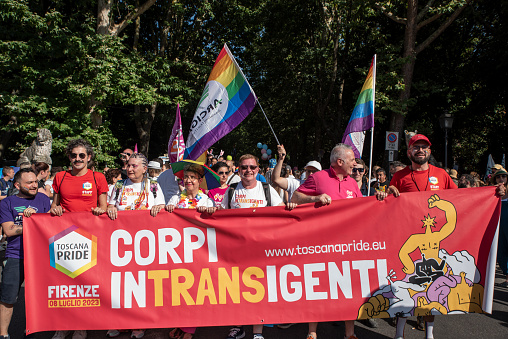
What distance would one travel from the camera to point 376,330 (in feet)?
14.5

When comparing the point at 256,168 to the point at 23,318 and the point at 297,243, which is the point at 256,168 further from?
the point at 23,318

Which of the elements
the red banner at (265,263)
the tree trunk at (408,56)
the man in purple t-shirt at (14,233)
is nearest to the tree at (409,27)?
the tree trunk at (408,56)

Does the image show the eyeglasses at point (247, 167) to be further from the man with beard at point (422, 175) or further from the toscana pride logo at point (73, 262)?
the toscana pride logo at point (73, 262)

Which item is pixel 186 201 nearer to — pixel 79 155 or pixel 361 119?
pixel 79 155

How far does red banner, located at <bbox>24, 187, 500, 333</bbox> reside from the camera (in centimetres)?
388

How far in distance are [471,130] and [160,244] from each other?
A: 2162 cm

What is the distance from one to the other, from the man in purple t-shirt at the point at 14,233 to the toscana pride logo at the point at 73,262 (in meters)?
0.32

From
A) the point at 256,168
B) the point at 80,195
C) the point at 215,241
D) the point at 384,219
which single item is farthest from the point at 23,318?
the point at 384,219

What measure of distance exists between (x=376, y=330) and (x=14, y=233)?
4.01 metres

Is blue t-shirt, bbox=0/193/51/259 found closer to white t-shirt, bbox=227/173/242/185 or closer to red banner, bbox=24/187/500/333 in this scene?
red banner, bbox=24/187/500/333

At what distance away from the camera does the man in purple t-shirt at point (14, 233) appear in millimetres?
3929

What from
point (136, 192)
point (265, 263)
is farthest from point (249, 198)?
point (136, 192)

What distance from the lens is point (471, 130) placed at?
21.3m

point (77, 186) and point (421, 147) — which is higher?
point (421, 147)
